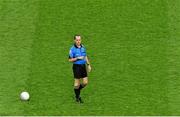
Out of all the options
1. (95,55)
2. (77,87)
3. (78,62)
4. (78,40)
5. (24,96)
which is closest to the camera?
(78,40)

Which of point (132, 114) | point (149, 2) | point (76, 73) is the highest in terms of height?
point (149, 2)

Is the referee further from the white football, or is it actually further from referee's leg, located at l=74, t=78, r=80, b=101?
the white football

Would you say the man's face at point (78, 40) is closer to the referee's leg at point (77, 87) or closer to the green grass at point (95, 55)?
the referee's leg at point (77, 87)

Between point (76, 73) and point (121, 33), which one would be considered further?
point (121, 33)

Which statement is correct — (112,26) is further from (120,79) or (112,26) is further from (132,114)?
(132,114)

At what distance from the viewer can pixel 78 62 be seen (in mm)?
20859

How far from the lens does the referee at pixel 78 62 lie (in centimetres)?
2066

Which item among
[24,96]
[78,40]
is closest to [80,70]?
[78,40]

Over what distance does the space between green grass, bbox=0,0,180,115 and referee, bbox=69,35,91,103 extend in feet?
2.46

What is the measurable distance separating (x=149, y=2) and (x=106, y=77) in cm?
465

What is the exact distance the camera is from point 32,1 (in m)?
26.1

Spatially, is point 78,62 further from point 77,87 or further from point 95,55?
point 95,55

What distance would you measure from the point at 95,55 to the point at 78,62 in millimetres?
3164

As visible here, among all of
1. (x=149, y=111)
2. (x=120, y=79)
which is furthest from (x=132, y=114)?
(x=120, y=79)
